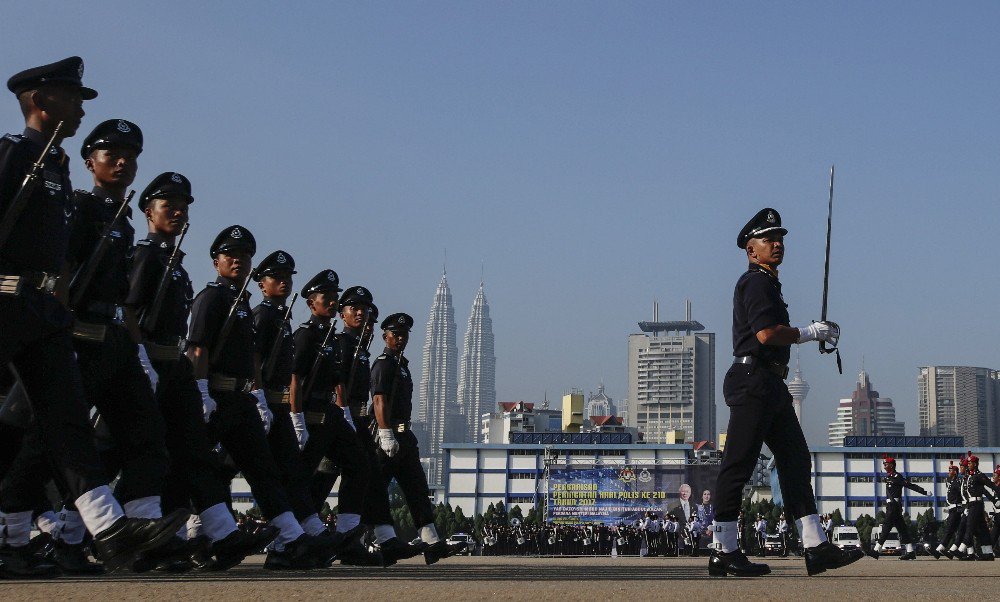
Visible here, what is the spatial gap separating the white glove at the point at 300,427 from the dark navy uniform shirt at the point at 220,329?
123 centimetres

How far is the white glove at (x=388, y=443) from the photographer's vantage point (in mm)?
11824

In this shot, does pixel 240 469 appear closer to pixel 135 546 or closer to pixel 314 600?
pixel 135 546

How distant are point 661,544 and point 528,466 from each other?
4368 inches

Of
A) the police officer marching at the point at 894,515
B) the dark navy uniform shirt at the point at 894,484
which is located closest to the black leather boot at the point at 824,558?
the police officer marching at the point at 894,515

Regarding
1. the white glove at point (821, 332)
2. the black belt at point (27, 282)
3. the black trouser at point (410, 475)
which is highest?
the white glove at point (821, 332)

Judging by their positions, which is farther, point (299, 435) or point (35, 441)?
point (299, 435)

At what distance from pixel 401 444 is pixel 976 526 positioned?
38.0 ft

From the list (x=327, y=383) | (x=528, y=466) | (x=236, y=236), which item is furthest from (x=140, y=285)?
(x=528, y=466)

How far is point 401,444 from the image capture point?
476 inches

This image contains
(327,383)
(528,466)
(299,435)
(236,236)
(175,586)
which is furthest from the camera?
(528,466)

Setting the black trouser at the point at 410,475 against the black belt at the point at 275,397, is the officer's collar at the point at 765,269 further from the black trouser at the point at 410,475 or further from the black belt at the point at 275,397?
the black trouser at the point at 410,475

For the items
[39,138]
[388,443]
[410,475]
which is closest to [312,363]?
[388,443]

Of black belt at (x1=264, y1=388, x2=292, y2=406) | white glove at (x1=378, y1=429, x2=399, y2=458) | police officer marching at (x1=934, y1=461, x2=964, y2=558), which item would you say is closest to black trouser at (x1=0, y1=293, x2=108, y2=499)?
black belt at (x1=264, y1=388, x2=292, y2=406)

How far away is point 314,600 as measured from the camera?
5199 millimetres
